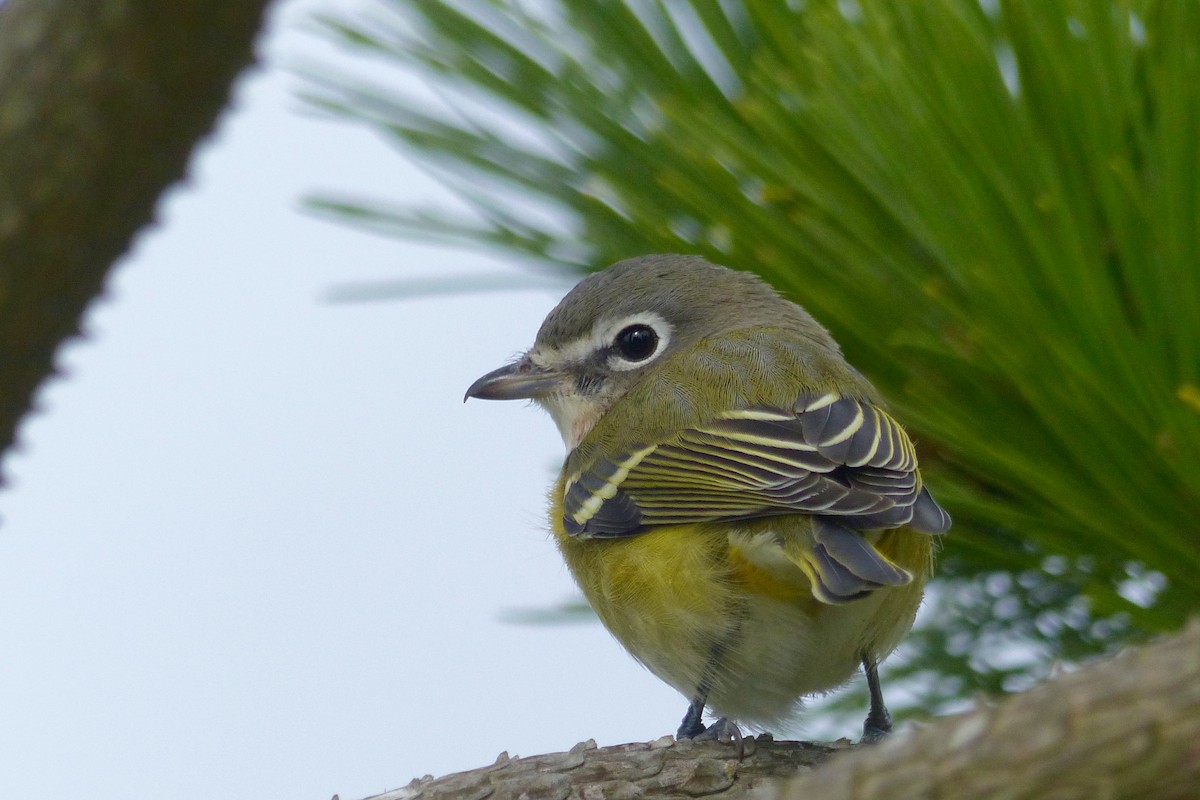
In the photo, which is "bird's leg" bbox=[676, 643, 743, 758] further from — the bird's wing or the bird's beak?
the bird's beak

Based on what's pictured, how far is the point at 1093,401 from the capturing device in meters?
Result: 1.74

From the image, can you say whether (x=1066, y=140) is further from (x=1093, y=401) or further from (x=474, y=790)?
(x=474, y=790)

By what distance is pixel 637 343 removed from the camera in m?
3.19

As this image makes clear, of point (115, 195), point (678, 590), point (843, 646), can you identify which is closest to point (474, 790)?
point (678, 590)

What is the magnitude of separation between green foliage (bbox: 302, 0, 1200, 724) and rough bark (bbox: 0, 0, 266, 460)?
2.73 feet

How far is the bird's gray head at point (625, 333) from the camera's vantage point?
10.2ft

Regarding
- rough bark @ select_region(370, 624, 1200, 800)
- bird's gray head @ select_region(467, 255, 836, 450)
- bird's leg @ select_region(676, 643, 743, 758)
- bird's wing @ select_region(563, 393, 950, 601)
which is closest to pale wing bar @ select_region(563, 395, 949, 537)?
bird's wing @ select_region(563, 393, 950, 601)

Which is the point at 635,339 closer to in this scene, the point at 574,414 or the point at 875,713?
the point at 574,414

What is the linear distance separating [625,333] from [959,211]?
142 cm

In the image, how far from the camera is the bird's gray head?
10.2 feet

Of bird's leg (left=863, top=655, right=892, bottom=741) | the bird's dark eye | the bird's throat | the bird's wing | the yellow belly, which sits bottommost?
bird's leg (left=863, top=655, right=892, bottom=741)

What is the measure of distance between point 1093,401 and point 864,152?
0.50 meters

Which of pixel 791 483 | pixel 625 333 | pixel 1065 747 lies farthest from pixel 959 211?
pixel 625 333

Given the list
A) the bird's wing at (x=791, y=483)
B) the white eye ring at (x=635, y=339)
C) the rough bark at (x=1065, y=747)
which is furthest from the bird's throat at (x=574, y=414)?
the rough bark at (x=1065, y=747)
